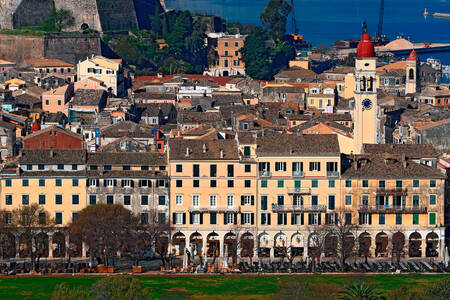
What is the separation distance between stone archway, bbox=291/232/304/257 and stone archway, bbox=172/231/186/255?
7139 mm

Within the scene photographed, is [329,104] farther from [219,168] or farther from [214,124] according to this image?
[219,168]

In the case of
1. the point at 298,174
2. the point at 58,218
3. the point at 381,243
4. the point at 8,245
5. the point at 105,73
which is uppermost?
the point at 105,73

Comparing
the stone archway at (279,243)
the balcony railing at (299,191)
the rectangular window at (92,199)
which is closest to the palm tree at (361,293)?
the stone archway at (279,243)

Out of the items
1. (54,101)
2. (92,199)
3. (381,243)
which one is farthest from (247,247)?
(54,101)

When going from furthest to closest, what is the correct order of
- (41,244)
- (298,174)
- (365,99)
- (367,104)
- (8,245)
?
(365,99), (367,104), (298,174), (8,245), (41,244)

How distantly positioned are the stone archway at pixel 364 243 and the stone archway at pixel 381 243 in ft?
1.77

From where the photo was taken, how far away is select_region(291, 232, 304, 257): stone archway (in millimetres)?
108000

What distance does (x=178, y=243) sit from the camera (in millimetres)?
107750

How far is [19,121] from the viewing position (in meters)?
140

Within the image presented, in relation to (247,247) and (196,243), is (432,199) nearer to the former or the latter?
(247,247)

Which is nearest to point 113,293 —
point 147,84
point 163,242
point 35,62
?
point 163,242

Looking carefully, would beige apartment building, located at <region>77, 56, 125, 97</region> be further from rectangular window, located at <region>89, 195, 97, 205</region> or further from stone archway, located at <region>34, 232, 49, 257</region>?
stone archway, located at <region>34, 232, 49, 257</region>

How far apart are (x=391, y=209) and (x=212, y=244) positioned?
1195 cm

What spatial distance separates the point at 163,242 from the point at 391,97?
2362 inches
